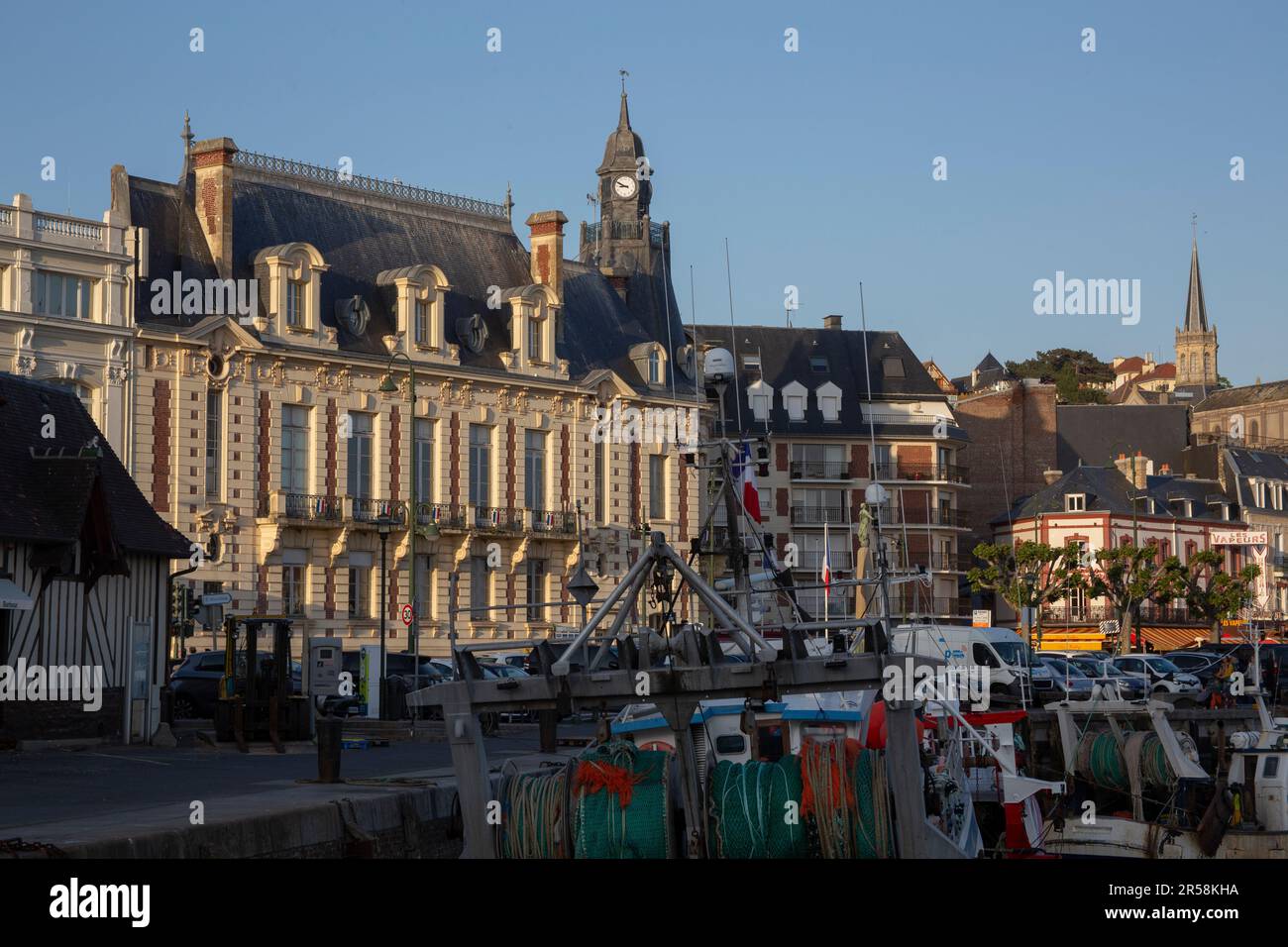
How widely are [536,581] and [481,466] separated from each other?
4680mm

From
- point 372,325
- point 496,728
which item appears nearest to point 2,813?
point 496,728

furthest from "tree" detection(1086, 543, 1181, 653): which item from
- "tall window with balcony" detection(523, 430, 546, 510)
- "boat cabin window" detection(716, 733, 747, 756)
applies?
"boat cabin window" detection(716, 733, 747, 756)

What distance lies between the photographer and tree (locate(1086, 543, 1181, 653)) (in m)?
75.5

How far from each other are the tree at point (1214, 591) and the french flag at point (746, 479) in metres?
50.4

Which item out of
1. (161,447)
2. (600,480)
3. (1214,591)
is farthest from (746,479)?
(1214,591)

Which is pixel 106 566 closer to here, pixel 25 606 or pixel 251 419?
pixel 25 606

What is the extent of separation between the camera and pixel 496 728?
129 ft

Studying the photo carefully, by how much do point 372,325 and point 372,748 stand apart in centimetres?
3127

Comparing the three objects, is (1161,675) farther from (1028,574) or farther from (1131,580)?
(1131,580)

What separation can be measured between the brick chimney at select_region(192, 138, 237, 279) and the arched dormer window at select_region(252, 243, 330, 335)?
121 centimetres

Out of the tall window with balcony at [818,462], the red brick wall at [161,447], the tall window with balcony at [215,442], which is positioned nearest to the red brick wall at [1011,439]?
the tall window with balcony at [818,462]

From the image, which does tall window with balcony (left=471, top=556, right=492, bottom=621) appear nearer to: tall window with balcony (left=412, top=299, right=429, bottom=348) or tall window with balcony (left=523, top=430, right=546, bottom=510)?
tall window with balcony (left=523, top=430, right=546, bottom=510)

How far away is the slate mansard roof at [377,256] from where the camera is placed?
59.0m

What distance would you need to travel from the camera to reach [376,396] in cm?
6253
